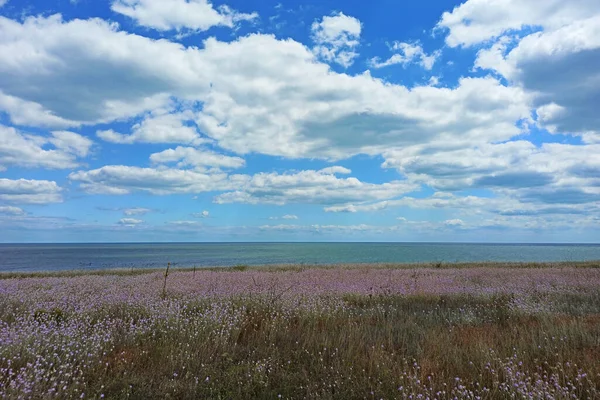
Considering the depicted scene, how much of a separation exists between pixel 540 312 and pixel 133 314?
10.5m

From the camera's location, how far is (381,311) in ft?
30.0

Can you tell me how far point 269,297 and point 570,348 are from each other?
6.85 metres

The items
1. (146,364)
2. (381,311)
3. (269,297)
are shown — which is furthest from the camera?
(269,297)

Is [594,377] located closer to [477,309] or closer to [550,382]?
[550,382]

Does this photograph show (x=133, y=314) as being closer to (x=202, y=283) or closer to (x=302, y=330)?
(x=302, y=330)

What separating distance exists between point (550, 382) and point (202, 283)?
11.9m

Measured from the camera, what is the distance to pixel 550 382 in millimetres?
4566

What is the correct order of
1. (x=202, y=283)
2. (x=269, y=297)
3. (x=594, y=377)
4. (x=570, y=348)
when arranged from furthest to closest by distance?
(x=202, y=283)
(x=269, y=297)
(x=570, y=348)
(x=594, y=377)

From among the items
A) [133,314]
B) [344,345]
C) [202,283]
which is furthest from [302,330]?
[202,283]

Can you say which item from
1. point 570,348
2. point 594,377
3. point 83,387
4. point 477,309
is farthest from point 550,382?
point 83,387

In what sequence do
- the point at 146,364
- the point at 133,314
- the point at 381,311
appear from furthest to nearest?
the point at 381,311 < the point at 133,314 < the point at 146,364

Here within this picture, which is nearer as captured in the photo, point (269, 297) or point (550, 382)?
point (550, 382)

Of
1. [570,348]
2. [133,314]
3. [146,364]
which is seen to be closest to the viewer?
[146,364]

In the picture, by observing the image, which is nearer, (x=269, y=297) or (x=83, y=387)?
(x=83, y=387)
